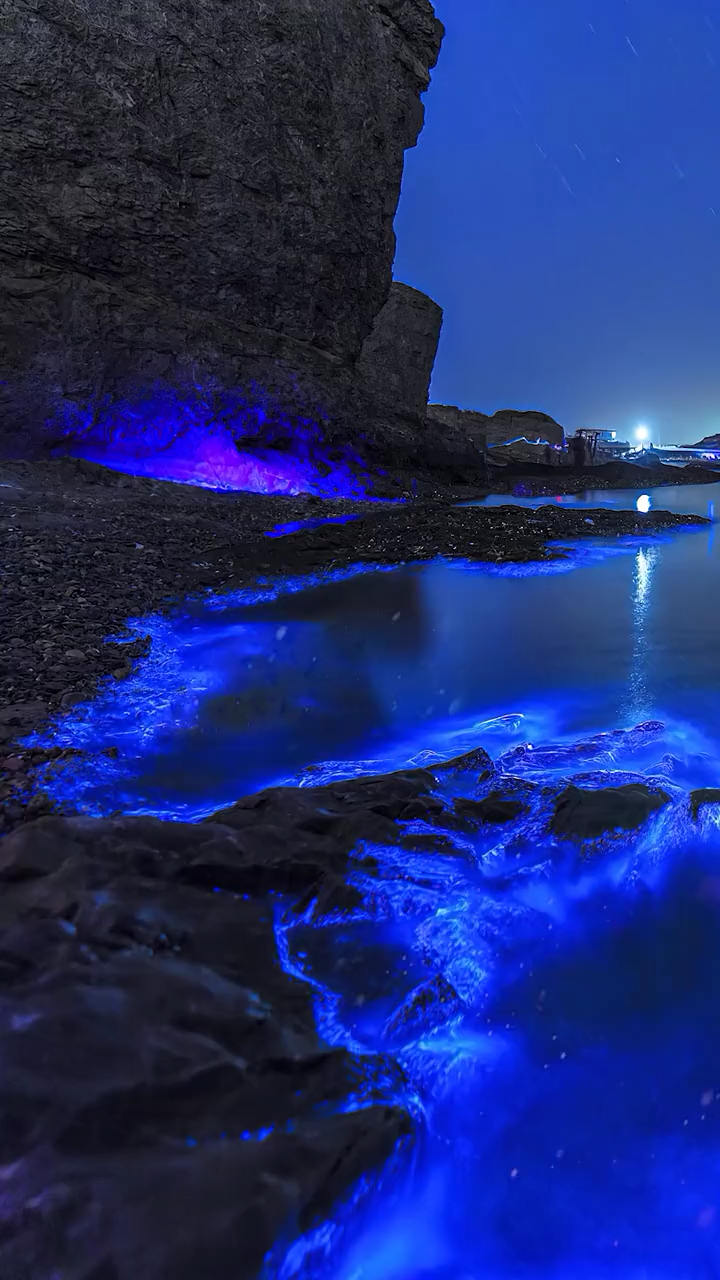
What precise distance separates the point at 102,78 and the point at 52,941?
1856 centimetres

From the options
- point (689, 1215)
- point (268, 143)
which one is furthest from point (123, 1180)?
point (268, 143)

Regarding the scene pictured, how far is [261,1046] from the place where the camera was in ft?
6.35

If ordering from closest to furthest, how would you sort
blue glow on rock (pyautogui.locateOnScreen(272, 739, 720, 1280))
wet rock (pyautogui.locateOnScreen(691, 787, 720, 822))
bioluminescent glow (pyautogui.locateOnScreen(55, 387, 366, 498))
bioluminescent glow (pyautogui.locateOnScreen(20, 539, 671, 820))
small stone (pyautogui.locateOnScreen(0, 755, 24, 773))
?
blue glow on rock (pyautogui.locateOnScreen(272, 739, 720, 1280)), small stone (pyautogui.locateOnScreen(0, 755, 24, 773)), wet rock (pyautogui.locateOnScreen(691, 787, 720, 822)), bioluminescent glow (pyautogui.locateOnScreen(20, 539, 671, 820)), bioluminescent glow (pyautogui.locateOnScreen(55, 387, 366, 498))

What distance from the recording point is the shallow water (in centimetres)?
184

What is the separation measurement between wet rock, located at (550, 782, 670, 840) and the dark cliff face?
1348cm

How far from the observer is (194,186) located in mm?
16250

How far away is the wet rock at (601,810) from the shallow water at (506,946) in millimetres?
83

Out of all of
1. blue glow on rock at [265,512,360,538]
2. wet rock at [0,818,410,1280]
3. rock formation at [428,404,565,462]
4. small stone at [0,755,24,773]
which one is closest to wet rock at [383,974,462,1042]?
wet rock at [0,818,410,1280]

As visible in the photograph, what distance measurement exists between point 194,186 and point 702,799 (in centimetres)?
1814

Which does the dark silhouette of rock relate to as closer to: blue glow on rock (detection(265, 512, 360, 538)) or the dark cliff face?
the dark cliff face

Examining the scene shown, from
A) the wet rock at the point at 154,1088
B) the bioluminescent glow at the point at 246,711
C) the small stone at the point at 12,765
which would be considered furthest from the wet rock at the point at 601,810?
the small stone at the point at 12,765

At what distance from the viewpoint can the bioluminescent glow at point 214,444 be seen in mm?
14609

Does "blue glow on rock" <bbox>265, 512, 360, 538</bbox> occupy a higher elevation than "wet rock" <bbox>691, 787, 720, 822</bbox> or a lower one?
higher

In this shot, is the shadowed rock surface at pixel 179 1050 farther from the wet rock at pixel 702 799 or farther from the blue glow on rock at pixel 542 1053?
the wet rock at pixel 702 799
